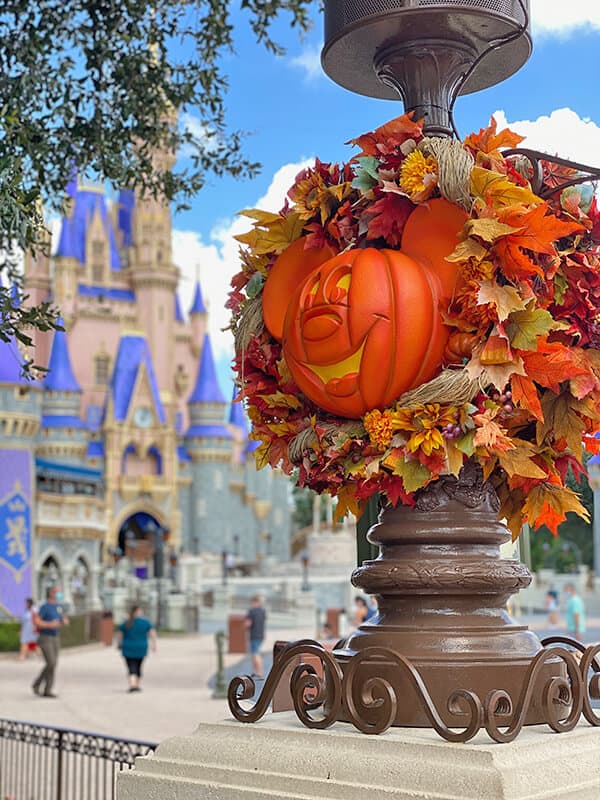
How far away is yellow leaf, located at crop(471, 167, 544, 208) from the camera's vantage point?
8.03ft

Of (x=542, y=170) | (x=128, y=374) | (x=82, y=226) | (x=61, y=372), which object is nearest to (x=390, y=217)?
(x=542, y=170)

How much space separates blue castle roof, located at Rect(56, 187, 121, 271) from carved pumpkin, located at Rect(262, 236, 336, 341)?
63.0 metres

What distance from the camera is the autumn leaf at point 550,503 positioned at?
8.71 feet

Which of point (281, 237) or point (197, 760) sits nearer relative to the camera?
point (197, 760)

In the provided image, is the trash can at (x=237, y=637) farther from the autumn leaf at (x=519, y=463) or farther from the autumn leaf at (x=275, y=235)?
the autumn leaf at (x=519, y=463)

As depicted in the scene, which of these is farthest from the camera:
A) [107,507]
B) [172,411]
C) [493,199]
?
[172,411]

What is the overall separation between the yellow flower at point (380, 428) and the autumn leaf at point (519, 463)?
25 cm

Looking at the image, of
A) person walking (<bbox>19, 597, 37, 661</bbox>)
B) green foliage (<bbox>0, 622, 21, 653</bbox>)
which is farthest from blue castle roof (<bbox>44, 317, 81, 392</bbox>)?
person walking (<bbox>19, 597, 37, 661</bbox>)

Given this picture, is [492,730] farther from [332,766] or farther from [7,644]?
[7,644]

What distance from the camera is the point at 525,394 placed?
246cm

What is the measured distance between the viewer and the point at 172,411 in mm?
65750

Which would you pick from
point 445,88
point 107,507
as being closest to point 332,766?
point 445,88

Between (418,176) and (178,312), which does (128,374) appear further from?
(418,176)

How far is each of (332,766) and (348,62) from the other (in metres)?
1.79
